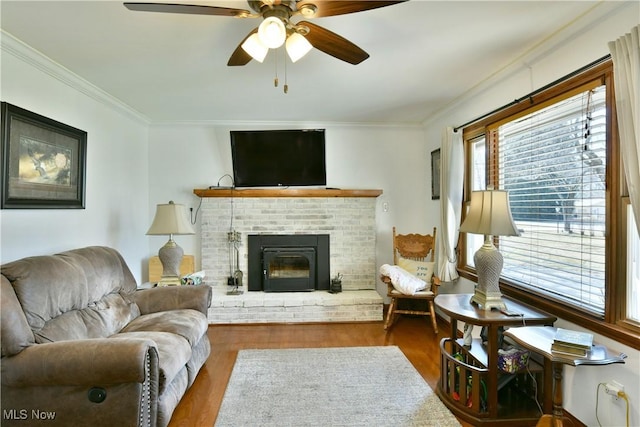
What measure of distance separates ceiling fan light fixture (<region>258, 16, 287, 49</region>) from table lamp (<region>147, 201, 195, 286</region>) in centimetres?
225

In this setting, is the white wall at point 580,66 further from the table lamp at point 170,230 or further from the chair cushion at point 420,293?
the table lamp at point 170,230

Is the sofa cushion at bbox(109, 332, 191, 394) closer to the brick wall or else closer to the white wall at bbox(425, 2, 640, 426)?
the brick wall

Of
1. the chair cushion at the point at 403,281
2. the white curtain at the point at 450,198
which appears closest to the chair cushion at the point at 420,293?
the chair cushion at the point at 403,281

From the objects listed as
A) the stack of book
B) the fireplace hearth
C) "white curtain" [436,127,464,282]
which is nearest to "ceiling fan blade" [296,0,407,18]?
the stack of book

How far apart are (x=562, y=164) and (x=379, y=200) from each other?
2397mm

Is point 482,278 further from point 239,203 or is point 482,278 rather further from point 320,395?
point 239,203

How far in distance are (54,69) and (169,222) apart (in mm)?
1494

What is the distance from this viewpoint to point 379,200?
444cm

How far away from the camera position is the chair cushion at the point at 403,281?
11.5 ft

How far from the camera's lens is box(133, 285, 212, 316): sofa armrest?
2.78 meters

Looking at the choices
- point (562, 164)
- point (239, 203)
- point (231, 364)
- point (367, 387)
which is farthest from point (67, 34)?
point (562, 164)

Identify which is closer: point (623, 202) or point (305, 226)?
point (623, 202)

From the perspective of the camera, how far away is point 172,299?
2807 millimetres

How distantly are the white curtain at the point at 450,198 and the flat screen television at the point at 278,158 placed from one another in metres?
1.38
